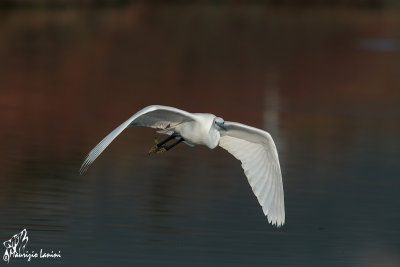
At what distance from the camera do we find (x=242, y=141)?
9.68m

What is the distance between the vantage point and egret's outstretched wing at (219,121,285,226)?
30.2 ft

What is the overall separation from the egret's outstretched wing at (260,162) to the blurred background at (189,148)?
1.65ft

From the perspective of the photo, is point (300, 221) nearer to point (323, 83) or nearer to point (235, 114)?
point (235, 114)

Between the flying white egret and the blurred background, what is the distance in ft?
1.77

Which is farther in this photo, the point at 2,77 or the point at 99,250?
the point at 2,77

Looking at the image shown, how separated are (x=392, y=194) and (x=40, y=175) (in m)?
4.08

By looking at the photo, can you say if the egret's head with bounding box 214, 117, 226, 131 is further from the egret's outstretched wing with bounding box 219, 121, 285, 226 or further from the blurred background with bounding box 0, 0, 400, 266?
the blurred background with bounding box 0, 0, 400, 266

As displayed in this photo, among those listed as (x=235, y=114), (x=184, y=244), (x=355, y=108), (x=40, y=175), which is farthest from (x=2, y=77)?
(x=184, y=244)

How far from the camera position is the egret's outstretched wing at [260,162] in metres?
9.20

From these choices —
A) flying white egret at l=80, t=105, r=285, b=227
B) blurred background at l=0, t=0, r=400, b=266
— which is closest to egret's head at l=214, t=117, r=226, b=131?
flying white egret at l=80, t=105, r=285, b=227

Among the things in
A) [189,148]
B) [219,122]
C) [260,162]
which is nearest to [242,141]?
[260,162]

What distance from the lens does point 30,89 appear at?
20.0 m

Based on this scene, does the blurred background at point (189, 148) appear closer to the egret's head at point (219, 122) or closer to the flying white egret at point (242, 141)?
the flying white egret at point (242, 141)

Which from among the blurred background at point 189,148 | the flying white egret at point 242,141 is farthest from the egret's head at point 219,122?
the blurred background at point 189,148
